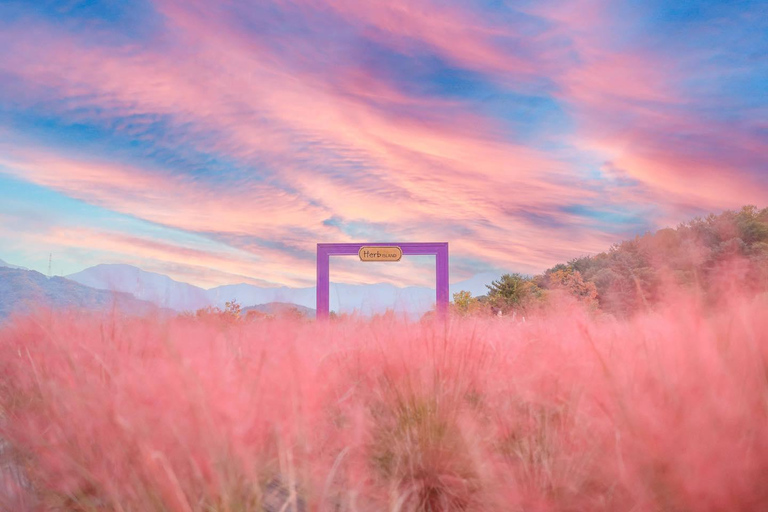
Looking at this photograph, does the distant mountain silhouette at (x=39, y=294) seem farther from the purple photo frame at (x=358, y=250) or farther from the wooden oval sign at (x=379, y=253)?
the wooden oval sign at (x=379, y=253)

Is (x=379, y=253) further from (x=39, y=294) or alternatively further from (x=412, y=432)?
(x=412, y=432)

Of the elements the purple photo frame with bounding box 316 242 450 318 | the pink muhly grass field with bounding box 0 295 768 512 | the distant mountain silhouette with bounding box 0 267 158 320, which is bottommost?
the pink muhly grass field with bounding box 0 295 768 512

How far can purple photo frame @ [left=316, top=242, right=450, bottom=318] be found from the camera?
9.25m

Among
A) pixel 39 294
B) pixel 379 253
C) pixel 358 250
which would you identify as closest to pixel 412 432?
pixel 39 294

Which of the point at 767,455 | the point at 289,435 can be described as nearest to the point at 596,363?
the point at 767,455

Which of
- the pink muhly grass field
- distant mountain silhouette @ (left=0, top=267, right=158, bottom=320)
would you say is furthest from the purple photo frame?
the pink muhly grass field

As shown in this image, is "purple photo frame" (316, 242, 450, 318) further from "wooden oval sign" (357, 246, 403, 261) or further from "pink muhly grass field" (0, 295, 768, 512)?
"pink muhly grass field" (0, 295, 768, 512)

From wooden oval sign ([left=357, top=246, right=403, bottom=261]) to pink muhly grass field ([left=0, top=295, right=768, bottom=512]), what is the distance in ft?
21.5

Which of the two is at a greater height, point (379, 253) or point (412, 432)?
point (379, 253)

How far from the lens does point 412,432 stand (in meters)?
2.07

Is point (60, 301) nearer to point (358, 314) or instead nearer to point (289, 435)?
point (358, 314)

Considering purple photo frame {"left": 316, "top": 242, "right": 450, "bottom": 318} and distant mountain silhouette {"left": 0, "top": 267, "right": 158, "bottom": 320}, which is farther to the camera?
purple photo frame {"left": 316, "top": 242, "right": 450, "bottom": 318}

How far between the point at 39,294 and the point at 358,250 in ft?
20.7

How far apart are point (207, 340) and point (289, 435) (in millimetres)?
1049
